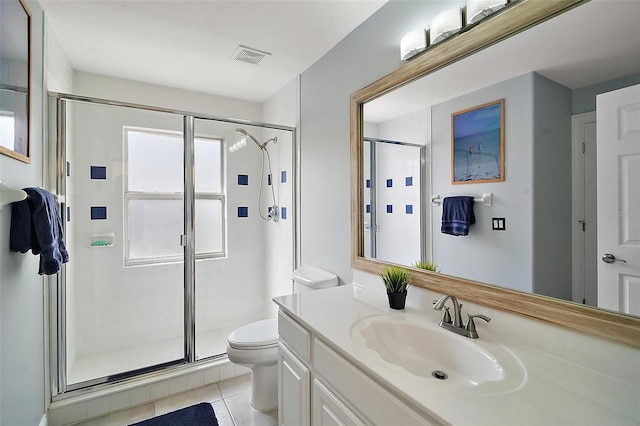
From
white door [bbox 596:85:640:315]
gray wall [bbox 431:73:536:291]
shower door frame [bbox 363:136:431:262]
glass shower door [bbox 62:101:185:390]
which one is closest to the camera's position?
white door [bbox 596:85:640:315]

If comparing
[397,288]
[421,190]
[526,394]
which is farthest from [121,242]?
[526,394]

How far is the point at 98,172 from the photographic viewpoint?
2.24 metres

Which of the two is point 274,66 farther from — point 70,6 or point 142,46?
point 70,6

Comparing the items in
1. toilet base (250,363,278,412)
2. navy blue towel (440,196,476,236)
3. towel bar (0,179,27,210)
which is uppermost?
towel bar (0,179,27,210)

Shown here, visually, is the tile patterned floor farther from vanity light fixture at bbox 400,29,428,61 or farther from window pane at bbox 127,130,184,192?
vanity light fixture at bbox 400,29,428,61

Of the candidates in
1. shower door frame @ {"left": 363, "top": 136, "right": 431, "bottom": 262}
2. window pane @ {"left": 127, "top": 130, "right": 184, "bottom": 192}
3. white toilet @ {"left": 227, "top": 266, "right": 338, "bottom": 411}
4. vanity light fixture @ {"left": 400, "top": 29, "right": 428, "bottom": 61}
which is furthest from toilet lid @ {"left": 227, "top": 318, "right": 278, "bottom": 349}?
vanity light fixture @ {"left": 400, "top": 29, "right": 428, "bottom": 61}

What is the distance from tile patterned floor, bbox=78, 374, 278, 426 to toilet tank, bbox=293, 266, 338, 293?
2.69 ft

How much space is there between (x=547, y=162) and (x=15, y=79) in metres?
2.14

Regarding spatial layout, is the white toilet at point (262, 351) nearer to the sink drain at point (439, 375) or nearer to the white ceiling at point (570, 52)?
the sink drain at point (439, 375)

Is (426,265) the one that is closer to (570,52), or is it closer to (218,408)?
(570,52)

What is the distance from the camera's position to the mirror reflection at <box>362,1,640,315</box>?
0.84m

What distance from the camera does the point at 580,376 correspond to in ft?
2.76

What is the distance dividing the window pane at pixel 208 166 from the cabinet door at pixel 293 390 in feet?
5.46

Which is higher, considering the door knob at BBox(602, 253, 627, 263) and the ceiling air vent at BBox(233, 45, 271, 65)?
the ceiling air vent at BBox(233, 45, 271, 65)
